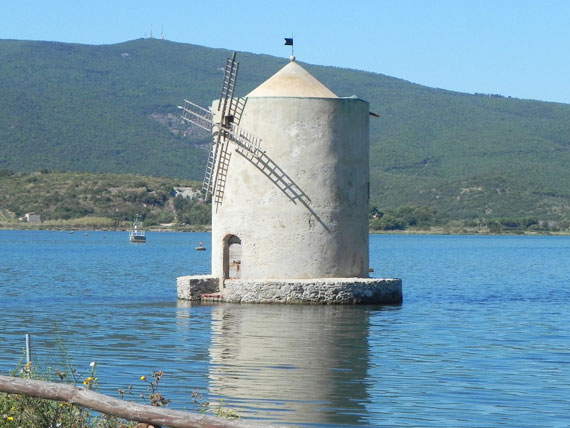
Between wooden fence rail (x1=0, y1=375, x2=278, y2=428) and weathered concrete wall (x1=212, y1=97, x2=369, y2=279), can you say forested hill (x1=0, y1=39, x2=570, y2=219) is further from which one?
wooden fence rail (x1=0, y1=375, x2=278, y2=428)

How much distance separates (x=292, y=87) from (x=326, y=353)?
7.48m

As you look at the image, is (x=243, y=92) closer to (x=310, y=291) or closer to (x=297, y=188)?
(x=297, y=188)

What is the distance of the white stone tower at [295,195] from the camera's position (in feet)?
64.7

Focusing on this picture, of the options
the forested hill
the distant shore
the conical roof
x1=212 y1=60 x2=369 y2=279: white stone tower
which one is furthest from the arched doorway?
the forested hill

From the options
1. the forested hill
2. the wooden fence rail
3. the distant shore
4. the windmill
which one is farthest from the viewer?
the forested hill

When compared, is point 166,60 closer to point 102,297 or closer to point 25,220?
point 25,220

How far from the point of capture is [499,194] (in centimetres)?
11731

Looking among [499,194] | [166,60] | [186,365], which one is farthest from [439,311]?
[166,60]

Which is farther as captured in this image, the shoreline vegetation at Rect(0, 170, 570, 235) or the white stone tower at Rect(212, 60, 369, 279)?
the shoreline vegetation at Rect(0, 170, 570, 235)

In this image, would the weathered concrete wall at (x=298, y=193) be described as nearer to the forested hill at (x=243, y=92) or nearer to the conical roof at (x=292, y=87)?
the conical roof at (x=292, y=87)

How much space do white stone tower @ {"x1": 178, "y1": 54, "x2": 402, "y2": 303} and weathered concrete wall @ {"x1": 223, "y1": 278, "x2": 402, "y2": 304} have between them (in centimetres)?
2

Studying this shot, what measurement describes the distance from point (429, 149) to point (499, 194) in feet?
80.9

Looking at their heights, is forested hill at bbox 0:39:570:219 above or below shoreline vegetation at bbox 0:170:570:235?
above

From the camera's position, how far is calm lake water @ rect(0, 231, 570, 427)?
33.6ft
